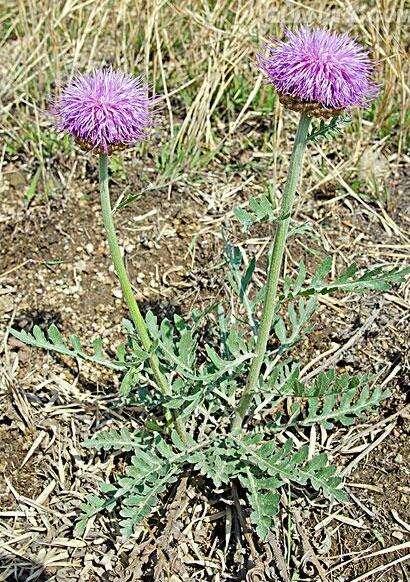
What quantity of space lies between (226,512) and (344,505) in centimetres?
32

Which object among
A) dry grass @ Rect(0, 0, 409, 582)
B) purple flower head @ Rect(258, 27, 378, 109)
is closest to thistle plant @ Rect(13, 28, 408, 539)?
purple flower head @ Rect(258, 27, 378, 109)

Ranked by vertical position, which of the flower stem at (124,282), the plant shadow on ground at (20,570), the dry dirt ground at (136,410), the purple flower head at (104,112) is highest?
the purple flower head at (104,112)

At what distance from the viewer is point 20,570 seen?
198cm

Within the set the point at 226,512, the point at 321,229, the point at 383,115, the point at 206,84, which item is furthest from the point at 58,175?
the point at 226,512

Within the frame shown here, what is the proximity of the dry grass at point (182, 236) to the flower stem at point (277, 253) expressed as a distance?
0.34 metres

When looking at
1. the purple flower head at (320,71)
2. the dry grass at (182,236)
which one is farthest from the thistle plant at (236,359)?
the dry grass at (182,236)

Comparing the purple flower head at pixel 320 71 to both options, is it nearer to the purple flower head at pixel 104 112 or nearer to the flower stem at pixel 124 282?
the purple flower head at pixel 104 112

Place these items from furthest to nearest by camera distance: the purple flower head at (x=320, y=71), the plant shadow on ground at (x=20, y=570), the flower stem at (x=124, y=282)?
the plant shadow on ground at (x=20, y=570)
the flower stem at (x=124, y=282)
the purple flower head at (x=320, y=71)

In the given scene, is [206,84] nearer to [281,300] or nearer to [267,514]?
[281,300]

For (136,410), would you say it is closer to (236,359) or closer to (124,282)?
(236,359)

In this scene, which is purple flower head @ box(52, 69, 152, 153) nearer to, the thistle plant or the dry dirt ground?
the thistle plant

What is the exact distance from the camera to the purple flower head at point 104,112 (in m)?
1.55

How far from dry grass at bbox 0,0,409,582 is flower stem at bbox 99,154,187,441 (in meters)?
0.29

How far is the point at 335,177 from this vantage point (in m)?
2.87
